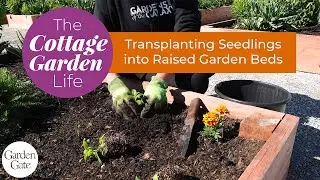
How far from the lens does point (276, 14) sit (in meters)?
4.46

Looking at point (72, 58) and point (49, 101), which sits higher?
point (72, 58)

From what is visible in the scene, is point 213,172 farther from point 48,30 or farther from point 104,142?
point 48,30

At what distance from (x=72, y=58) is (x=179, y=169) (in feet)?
2.45

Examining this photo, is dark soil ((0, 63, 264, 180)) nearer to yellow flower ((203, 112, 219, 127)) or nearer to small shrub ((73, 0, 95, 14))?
yellow flower ((203, 112, 219, 127))

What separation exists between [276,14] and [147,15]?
2630mm

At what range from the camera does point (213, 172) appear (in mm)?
1557

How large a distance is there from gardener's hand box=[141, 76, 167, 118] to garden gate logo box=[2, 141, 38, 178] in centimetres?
64

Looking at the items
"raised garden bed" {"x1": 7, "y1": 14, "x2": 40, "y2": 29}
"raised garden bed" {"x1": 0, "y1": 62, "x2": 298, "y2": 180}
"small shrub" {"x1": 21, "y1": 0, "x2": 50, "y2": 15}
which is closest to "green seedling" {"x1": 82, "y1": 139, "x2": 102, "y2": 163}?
"raised garden bed" {"x1": 0, "y1": 62, "x2": 298, "y2": 180}

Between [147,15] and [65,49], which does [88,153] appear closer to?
[65,49]

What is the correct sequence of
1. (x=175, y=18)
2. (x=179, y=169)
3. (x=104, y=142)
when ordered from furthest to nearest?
(x=175, y=18) < (x=104, y=142) < (x=179, y=169)

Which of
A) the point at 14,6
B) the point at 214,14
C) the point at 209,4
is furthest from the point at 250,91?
the point at 14,6

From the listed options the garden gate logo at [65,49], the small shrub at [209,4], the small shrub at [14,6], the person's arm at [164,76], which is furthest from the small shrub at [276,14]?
the small shrub at [14,6]

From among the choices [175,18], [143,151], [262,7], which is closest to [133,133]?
[143,151]

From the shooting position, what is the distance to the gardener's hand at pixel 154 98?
190cm
